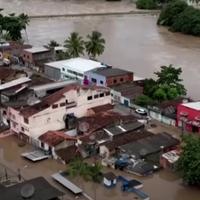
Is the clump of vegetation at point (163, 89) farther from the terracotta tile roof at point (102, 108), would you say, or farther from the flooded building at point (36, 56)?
the flooded building at point (36, 56)

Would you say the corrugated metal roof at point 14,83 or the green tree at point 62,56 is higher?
the corrugated metal roof at point 14,83

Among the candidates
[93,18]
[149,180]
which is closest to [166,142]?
[149,180]

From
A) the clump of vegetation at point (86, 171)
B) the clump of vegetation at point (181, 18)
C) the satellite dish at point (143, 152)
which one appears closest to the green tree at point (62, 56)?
the satellite dish at point (143, 152)

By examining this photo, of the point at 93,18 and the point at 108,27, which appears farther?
the point at 93,18

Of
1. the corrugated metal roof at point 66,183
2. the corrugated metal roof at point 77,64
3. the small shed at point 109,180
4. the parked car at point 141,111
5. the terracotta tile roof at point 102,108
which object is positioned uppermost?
the corrugated metal roof at point 77,64

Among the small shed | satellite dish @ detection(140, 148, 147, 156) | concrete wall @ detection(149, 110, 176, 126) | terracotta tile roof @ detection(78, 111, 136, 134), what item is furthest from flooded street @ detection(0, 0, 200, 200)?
concrete wall @ detection(149, 110, 176, 126)

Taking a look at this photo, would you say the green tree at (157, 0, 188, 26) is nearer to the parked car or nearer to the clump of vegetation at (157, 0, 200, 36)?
the clump of vegetation at (157, 0, 200, 36)

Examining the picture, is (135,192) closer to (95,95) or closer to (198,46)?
(95,95)

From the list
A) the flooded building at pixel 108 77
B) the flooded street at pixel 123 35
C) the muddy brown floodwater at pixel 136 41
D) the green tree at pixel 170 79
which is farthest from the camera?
the flooded street at pixel 123 35
